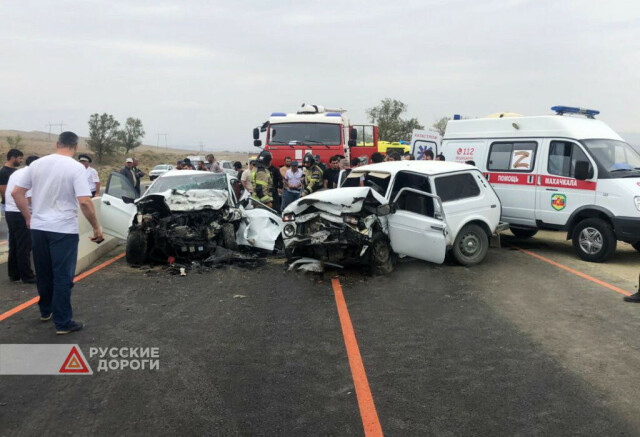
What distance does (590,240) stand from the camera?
8867mm

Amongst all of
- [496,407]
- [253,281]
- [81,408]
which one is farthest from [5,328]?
[496,407]

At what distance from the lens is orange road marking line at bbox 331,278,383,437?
11.2ft

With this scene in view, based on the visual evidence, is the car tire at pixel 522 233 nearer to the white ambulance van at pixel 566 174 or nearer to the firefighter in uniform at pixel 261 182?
the white ambulance van at pixel 566 174

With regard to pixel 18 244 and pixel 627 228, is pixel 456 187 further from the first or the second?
pixel 18 244

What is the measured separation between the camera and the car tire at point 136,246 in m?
8.32

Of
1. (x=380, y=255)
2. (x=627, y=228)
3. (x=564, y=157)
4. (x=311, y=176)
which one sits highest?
(x=564, y=157)

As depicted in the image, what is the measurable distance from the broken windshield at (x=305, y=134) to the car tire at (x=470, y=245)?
18.2 feet

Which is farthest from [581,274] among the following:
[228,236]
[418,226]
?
[228,236]

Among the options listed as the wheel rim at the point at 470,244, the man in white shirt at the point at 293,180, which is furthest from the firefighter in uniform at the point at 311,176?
the wheel rim at the point at 470,244

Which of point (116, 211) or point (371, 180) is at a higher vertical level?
point (371, 180)

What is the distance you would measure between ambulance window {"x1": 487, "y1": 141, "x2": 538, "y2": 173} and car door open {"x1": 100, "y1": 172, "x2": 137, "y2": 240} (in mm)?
7233

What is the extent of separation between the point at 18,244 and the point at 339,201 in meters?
4.57

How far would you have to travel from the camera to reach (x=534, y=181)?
9.71 m

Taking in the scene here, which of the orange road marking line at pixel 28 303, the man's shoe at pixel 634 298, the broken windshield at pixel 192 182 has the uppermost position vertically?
the broken windshield at pixel 192 182
